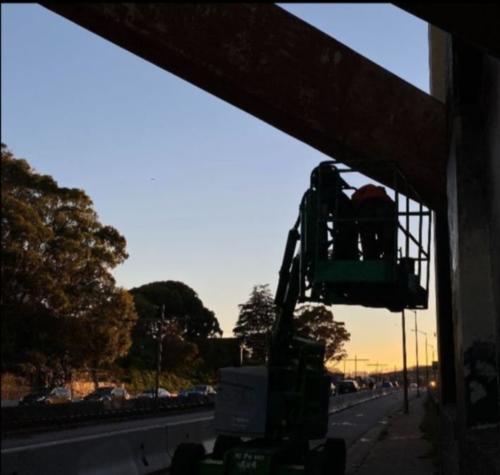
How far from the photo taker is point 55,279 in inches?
1511

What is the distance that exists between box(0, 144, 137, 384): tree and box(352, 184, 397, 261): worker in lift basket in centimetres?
3054

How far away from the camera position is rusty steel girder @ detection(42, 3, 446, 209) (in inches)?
358

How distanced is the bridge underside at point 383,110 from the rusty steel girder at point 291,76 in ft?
0.05

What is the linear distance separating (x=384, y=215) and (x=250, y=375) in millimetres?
2443

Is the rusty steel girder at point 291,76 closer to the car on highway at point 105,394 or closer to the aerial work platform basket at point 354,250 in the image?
the aerial work platform basket at point 354,250

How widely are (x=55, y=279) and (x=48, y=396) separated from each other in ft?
20.1

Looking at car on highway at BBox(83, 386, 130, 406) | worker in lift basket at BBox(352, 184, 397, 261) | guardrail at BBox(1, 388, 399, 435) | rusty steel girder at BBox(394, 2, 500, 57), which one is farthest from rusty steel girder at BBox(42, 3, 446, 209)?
car on highway at BBox(83, 386, 130, 406)

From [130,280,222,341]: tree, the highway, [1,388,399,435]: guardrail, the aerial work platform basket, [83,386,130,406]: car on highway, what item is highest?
[130,280,222,341]: tree

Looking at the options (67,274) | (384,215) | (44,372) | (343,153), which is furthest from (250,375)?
(44,372)

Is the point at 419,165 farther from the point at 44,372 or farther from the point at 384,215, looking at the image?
the point at 44,372

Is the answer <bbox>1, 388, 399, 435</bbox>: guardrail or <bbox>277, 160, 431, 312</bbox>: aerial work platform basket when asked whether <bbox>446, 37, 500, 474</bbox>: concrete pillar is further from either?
<bbox>1, 388, 399, 435</bbox>: guardrail

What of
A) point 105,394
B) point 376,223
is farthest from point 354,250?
point 105,394

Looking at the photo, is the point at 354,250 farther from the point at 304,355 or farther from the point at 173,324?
the point at 173,324

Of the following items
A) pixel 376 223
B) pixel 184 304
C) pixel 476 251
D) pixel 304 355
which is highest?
pixel 184 304
